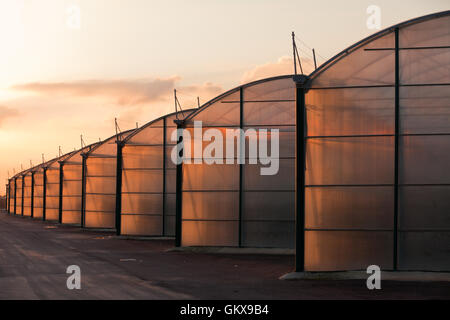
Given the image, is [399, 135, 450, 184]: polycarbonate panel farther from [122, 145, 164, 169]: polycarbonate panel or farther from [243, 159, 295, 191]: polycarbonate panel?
[122, 145, 164, 169]: polycarbonate panel

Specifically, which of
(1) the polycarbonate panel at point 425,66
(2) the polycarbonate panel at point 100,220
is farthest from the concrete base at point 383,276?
(2) the polycarbonate panel at point 100,220

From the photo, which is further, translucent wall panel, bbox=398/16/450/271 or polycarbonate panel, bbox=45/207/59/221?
polycarbonate panel, bbox=45/207/59/221

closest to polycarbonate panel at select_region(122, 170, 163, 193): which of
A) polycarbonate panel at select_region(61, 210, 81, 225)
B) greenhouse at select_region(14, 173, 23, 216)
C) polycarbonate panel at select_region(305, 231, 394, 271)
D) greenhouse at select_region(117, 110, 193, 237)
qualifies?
greenhouse at select_region(117, 110, 193, 237)

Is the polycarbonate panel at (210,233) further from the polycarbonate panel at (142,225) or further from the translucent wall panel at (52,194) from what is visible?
the translucent wall panel at (52,194)

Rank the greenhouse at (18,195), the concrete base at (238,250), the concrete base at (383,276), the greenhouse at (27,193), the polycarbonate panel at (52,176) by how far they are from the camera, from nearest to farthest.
Result: the concrete base at (383,276) → the concrete base at (238,250) → the polycarbonate panel at (52,176) → the greenhouse at (27,193) → the greenhouse at (18,195)

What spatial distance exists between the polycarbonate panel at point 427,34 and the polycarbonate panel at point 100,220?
40.5 metres

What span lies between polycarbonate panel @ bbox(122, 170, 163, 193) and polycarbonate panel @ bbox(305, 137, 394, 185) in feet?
79.9

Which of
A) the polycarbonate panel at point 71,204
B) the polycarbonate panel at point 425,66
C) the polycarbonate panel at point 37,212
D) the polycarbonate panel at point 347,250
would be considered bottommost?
the polycarbonate panel at point 37,212

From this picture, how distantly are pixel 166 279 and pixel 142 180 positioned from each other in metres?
25.0

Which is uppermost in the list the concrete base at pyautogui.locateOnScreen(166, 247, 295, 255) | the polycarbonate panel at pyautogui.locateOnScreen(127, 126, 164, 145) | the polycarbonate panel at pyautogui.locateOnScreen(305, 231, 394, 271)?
the polycarbonate panel at pyautogui.locateOnScreen(127, 126, 164, 145)

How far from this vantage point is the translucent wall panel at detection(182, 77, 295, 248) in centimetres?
3656

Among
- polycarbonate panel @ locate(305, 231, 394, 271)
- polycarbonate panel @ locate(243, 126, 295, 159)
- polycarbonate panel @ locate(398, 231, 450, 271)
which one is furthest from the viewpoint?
polycarbonate panel @ locate(243, 126, 295, 159)

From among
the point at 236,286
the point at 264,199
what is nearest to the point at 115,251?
the point at 264,199

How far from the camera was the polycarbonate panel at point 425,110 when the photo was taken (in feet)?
80.0
